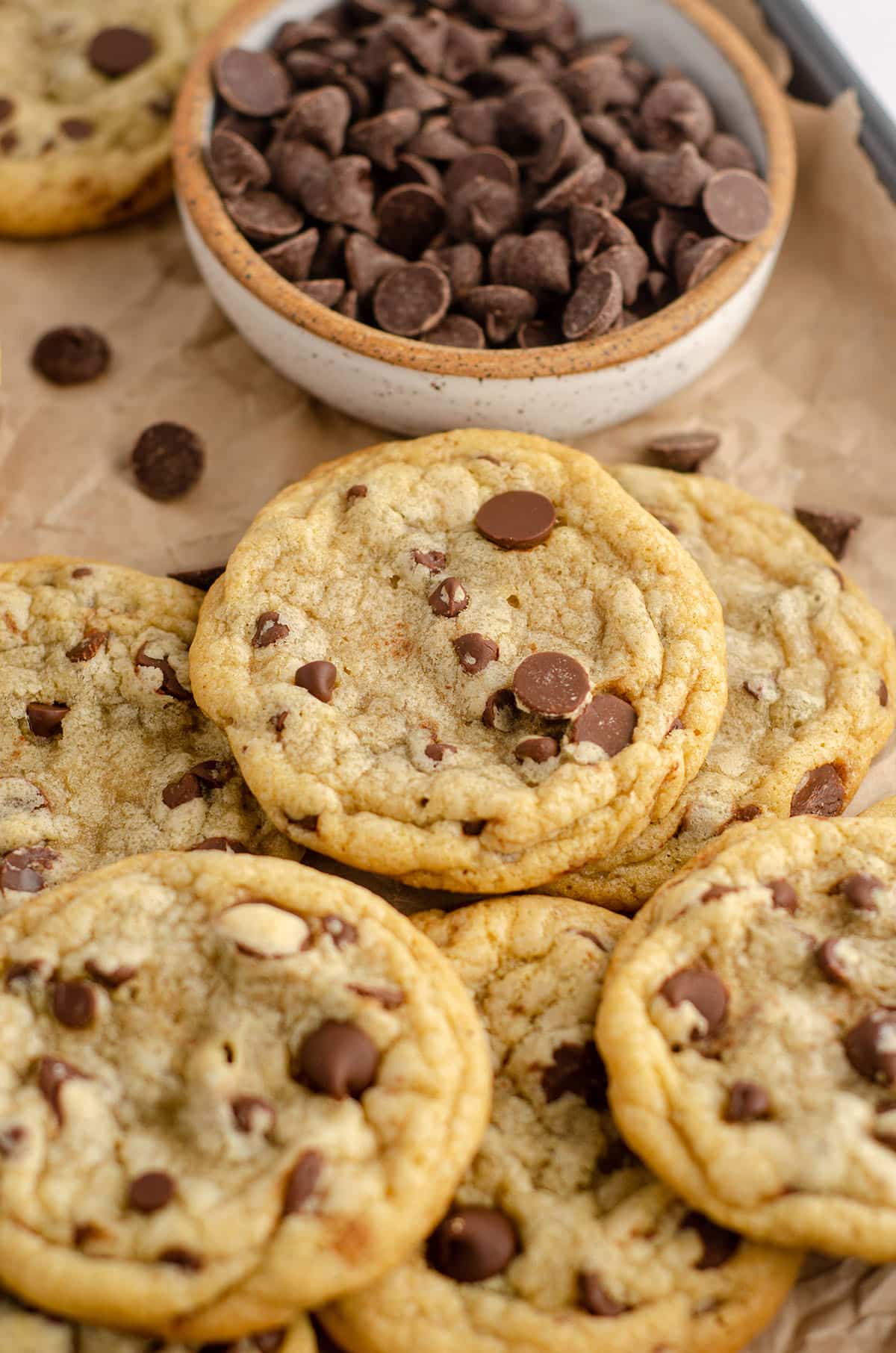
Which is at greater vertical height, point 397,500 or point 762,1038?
point 762,1038

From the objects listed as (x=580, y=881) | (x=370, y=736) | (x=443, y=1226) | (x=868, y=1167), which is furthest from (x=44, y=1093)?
(x=868, y=1167)

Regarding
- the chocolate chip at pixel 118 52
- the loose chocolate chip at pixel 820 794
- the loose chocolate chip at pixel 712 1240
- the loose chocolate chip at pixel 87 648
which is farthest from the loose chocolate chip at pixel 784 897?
the chocolate chip at pixel 118 52

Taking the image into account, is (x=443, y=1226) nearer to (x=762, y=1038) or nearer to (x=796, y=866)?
(x=762, y=1038)

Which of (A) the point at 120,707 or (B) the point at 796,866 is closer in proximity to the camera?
(B) the point at 796,866

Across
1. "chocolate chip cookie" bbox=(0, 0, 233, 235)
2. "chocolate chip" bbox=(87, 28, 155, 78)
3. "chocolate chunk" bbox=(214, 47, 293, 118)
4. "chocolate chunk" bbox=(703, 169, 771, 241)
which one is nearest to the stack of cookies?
"chocolate chunk" bbox=(703, 169, 771, 241)

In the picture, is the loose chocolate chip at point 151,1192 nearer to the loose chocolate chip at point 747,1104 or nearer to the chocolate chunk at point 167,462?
the loose chocolate chip at point 747,1104
